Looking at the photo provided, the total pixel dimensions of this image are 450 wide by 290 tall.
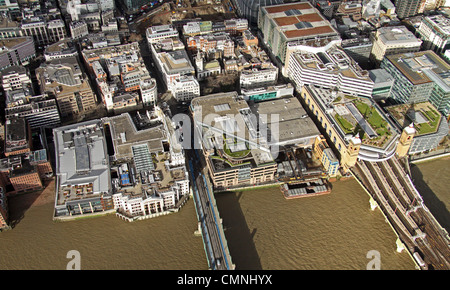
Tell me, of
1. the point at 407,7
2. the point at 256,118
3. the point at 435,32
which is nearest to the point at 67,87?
the point at 256,118

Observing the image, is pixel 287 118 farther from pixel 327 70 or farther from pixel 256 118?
pixel 327 70

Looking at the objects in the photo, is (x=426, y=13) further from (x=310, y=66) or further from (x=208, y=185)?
(x=208, y=185)

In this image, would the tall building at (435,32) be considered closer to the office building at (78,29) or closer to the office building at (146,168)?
the office building at (146,168)

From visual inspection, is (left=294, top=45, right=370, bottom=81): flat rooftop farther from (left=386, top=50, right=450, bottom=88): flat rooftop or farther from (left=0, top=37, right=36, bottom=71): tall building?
(left=0, top=37, right=36, bottom=71): tall building

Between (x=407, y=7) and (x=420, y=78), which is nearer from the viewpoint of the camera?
(x=420, y=78)

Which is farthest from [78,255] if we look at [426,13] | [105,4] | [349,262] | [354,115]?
[426,13]

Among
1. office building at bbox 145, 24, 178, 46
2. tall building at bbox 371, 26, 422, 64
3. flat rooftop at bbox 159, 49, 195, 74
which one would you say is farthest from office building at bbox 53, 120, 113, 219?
tall building at bbox 371, 26, 422, 64
